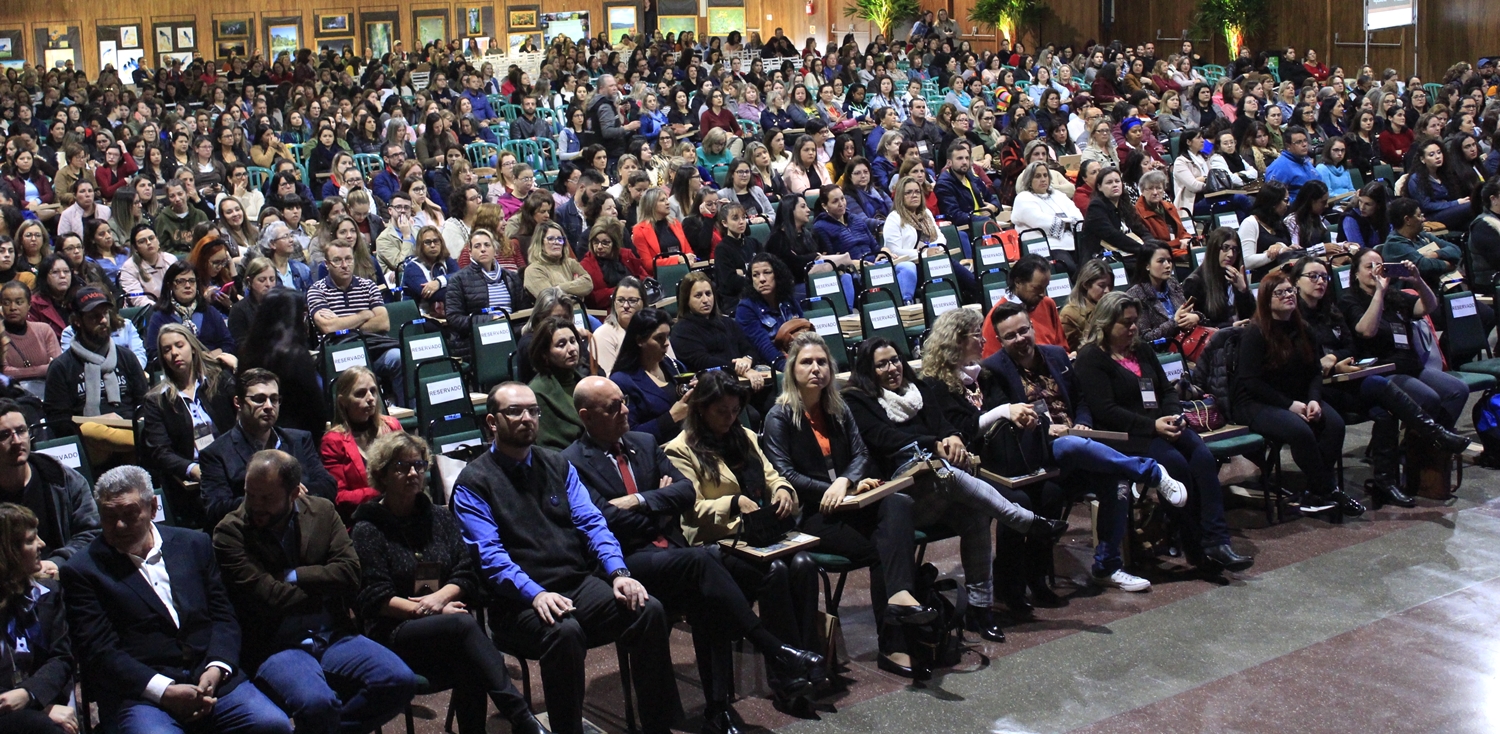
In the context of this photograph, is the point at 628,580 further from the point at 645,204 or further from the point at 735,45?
the point at 735,45

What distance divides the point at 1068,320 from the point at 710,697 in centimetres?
307

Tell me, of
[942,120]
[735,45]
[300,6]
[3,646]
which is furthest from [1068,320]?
[300,6]

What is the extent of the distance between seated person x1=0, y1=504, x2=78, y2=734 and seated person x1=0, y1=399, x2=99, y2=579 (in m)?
0.41

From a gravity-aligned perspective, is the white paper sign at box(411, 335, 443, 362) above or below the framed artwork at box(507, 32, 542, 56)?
below

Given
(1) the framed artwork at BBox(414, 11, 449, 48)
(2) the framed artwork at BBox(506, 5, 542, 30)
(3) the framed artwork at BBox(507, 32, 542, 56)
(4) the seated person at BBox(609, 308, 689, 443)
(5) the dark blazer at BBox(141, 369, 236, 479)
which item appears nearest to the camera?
(5) the dark blazer at BBox(141, 369, 236, 479)

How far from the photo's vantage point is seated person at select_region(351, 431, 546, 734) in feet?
12.3

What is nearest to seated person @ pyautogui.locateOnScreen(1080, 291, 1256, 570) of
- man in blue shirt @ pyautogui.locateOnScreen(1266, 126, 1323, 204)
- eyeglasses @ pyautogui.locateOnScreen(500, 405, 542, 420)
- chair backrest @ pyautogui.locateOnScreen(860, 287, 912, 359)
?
chair backrest @ pyautogui.locateOnScreen(860, 287, 912, 359)

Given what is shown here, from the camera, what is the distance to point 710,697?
4.09 metres

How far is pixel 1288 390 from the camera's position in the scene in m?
5.96

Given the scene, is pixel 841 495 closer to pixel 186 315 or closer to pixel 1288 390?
pixel 1288 390

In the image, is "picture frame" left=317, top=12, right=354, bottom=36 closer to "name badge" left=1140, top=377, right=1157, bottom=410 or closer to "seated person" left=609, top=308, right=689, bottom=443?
"seated person" left=609, top=308, right=689, bottom=443

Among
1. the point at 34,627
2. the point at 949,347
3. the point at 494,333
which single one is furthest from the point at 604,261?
the point at 34,627

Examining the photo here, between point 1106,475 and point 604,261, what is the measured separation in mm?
3377

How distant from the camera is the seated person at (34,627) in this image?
11.0 ft
